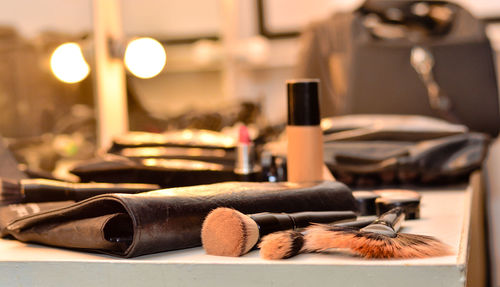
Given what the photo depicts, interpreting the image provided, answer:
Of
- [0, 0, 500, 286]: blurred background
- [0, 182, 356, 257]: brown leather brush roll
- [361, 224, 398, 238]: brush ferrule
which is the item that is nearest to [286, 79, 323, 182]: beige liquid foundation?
[0, 182, 356, 257]: brown leather brush roll

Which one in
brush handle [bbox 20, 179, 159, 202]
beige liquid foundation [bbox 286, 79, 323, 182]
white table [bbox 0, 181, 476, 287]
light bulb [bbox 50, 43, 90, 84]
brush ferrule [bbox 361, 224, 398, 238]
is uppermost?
light bulb [bbox 50, 43, 90, 84]

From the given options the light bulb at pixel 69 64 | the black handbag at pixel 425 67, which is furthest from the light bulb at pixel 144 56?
the black handbag at pixel 425 67

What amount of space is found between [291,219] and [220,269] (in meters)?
0.12

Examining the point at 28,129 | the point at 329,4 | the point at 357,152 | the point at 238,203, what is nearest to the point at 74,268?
the point at 238,203

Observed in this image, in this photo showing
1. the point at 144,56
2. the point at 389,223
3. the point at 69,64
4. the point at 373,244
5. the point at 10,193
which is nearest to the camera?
the point at 373,244

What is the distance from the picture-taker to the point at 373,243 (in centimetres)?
58

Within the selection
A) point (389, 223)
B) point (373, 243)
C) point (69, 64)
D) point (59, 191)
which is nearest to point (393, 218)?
point (389, 223)

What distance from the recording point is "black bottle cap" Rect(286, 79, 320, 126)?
88 centimetres

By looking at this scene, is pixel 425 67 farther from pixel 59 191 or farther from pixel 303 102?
pixel 59 191

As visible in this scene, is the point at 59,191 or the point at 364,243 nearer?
the point at 364,243

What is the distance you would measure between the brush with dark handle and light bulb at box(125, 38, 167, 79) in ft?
3.39

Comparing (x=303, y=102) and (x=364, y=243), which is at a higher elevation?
(x=303, y=102)

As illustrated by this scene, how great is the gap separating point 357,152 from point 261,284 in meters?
0.61

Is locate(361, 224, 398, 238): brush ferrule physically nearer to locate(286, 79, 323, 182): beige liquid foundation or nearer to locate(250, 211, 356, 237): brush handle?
locate(250, 211, 356, 237): brush handle
